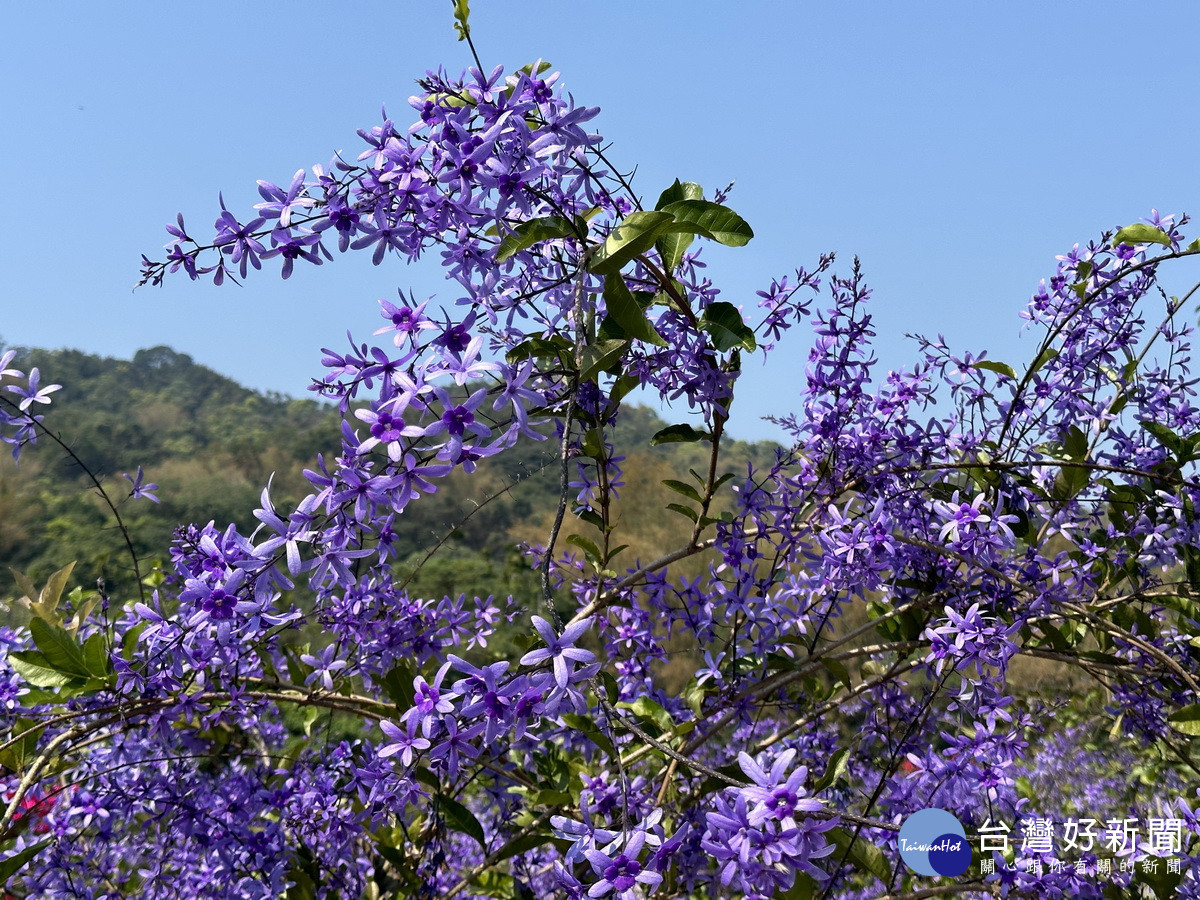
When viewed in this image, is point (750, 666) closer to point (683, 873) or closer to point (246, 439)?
point (683, 873)

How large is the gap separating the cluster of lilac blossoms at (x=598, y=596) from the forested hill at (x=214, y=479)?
0.23m

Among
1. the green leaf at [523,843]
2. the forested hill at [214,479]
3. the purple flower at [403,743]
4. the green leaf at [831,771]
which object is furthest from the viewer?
the forested hill at [214,479]

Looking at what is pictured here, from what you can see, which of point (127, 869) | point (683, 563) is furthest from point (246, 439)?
point (127, 869)

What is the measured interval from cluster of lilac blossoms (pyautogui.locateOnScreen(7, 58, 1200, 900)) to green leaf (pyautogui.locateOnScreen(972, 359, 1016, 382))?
0.01 m

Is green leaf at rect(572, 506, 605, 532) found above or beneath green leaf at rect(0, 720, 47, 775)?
above

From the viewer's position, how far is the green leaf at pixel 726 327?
167 centimetres

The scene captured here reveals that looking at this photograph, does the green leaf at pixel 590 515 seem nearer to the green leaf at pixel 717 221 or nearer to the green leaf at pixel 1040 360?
the green leaf at pixel 717 221

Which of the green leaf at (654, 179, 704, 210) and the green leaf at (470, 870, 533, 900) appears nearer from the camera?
the green leaf at (654, 179, 704, 210)

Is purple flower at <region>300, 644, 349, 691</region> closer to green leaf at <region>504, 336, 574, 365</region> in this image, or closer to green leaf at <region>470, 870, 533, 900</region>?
green leaf at <region>470, 870, 533, 900</region>

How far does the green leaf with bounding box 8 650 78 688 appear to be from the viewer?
1834 millimetres

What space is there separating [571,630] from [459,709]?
194 mm

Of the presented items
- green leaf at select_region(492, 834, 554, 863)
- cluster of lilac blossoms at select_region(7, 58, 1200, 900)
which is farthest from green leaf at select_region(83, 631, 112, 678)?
green leaf at select_region(492, 834, 554, 863)

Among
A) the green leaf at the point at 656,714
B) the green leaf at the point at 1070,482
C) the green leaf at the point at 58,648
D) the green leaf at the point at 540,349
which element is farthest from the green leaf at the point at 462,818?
the green leaf at the point at 1070,482

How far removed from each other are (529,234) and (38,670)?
4.75ft
